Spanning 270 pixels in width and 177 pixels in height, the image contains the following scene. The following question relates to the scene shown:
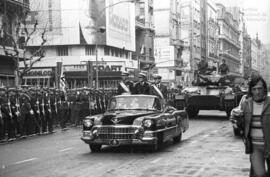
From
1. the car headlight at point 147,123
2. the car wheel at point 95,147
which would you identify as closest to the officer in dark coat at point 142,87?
the car wheel at point 95,147

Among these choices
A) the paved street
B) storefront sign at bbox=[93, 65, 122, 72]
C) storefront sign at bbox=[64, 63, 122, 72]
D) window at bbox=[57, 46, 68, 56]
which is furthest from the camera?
window at bbox=[57, 46, 68, 56]

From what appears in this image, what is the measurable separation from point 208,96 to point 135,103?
1255cm

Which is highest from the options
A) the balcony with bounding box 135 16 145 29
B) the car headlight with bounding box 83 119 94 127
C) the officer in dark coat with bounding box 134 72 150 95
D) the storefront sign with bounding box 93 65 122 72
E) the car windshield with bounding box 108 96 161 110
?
the balcony with bounding box 135 16 145 29

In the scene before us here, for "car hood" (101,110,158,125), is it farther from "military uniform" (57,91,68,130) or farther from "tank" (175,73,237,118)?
"tank" (175,73,237,118)

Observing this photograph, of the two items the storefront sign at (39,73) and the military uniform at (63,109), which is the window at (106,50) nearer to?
the storefront sign at (39,73)

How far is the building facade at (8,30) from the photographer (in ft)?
110

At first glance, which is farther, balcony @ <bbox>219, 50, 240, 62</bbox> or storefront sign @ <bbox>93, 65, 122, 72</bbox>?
storefront sign @ <bbox>93, 65, 122, 72</bbox>

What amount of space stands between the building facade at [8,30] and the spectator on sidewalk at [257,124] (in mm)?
27690

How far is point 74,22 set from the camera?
56219mm

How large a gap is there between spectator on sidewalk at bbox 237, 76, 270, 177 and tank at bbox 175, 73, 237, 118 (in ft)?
60.1

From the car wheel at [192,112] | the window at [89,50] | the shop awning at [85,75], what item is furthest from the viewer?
the window at [89,50]

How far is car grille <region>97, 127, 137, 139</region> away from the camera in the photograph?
12.0 metres

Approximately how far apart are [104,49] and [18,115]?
41.8 metres

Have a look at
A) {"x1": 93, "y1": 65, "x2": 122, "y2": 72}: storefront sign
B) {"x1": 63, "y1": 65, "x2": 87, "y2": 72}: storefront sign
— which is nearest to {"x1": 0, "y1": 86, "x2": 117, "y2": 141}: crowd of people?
{"x1": 93, "y1": 65, "x2": 122, "y2": 72}: storefront sign
